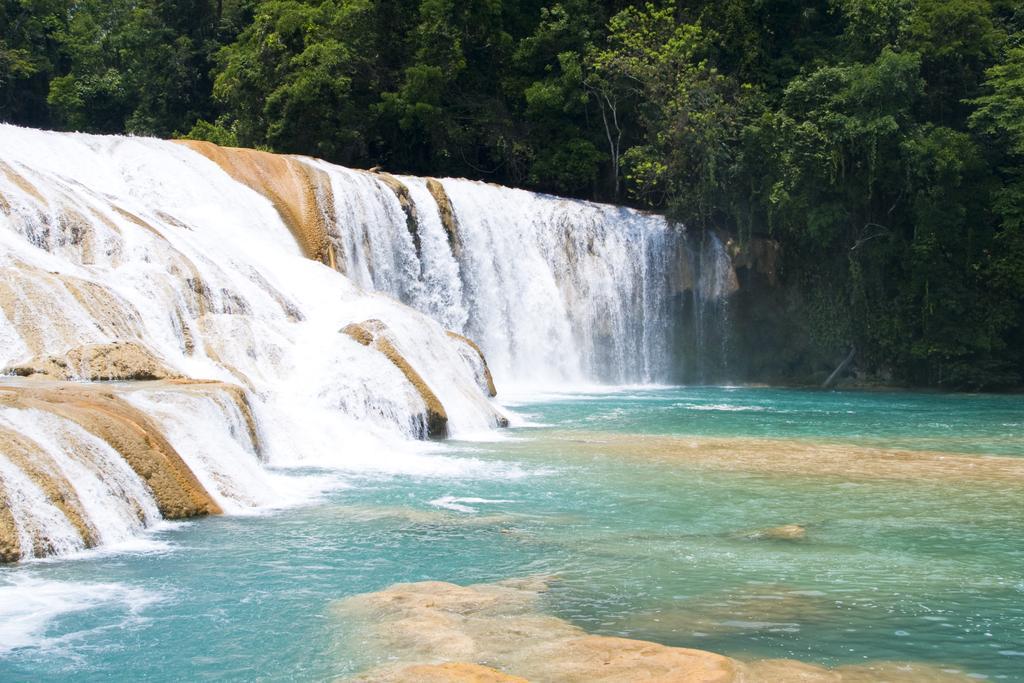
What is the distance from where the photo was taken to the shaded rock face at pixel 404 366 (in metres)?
16.9

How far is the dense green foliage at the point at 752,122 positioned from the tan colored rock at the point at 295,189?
8.82 metres

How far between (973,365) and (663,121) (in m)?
10.9

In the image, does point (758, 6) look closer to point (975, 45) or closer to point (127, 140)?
point (975, 45)

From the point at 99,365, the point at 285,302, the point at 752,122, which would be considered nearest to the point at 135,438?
the point at 99,365

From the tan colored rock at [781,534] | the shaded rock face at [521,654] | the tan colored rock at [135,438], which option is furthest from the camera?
the tan colored rock at [135,438]

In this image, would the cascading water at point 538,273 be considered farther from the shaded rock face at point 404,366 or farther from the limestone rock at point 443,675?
the limestone rock at point 443,675

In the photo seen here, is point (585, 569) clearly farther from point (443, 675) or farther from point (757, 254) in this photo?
point (757, 254)

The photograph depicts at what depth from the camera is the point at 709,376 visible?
32938 millimetres

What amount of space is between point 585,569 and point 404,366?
8.67 meters

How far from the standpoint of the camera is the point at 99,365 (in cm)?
1379

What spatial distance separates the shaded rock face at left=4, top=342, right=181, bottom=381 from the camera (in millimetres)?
13508

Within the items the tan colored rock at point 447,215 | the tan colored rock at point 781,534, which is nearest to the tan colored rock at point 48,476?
the tan colored rock at point 781,534

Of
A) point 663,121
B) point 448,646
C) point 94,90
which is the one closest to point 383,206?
point 663,121

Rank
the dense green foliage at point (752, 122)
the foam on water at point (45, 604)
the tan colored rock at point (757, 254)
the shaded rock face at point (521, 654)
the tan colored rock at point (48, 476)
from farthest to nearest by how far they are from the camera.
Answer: the tan colored rock at point (757, 254) < the dense green foliage at point (752, 122) < the tan colored rock at point (48, 476) < the foam on water at point (45, 604) < the shaded rock face at point (521, 654)
